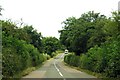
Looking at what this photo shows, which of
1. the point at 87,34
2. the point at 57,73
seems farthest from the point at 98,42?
the point at 57,73

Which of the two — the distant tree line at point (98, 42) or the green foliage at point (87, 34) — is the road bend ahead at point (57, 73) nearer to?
the distant tree line at point (98, 42)

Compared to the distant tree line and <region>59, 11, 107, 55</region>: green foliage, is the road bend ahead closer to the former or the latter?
the distant tree line

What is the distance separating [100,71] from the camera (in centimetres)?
3206

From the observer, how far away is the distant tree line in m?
26.7

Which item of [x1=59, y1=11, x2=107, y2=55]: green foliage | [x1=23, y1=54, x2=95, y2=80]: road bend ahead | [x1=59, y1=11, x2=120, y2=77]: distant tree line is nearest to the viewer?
[x1=59, y1=11, x2=120, y2=77]: distant tree line

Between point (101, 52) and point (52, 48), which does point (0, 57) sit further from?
point (52, 48)

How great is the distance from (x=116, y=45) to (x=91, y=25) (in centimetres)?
2684

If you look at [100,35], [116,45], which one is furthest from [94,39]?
[116,45]

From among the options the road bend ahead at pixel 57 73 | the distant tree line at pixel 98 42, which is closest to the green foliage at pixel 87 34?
the distant tree line at pixel 98 42

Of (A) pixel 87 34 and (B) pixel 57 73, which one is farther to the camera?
(A) pixel 87 34

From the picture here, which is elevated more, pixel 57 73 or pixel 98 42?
pixel 98 42

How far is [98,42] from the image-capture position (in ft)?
151

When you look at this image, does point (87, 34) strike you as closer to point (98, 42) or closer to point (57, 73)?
point (98, 42)

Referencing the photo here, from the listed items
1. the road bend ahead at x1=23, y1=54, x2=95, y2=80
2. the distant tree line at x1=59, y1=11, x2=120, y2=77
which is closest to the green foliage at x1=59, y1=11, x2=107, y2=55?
the distant tree line at x1=59, y1=11, x2=120, y2=77
